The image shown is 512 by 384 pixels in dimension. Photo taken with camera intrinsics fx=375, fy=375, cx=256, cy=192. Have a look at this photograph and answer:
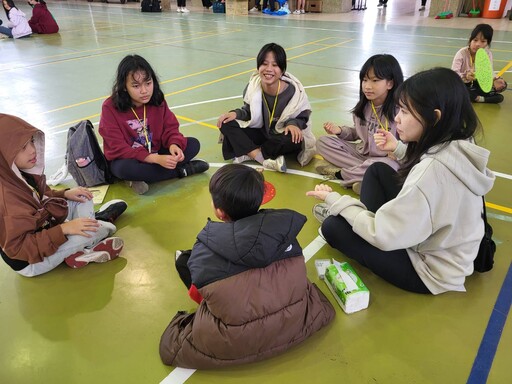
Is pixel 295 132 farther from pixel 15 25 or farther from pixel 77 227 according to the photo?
pixel 15 25

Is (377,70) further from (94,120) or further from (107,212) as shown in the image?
(94,120)

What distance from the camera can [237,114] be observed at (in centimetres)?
329

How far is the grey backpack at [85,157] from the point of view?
9.59 feet

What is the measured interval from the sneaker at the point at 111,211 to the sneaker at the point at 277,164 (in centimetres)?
121

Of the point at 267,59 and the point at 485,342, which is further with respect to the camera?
the point at 267,59

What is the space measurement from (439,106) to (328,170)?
61.8 inches

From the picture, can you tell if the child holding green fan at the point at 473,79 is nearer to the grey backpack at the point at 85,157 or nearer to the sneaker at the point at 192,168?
the sneaker at the point at 192,168

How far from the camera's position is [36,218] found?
6.35ft

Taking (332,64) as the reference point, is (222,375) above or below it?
below

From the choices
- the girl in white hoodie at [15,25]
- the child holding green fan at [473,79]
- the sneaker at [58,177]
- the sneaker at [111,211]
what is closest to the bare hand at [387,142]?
the sneaker at [111,211]

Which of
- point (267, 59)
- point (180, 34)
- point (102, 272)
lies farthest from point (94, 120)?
point (180, 34)

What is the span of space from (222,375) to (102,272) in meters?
1.00

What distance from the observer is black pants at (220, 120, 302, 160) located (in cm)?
323

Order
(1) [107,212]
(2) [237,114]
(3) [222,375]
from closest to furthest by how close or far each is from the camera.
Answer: (3) [222,375]
(1) [107,212]
(2) [237,114]
